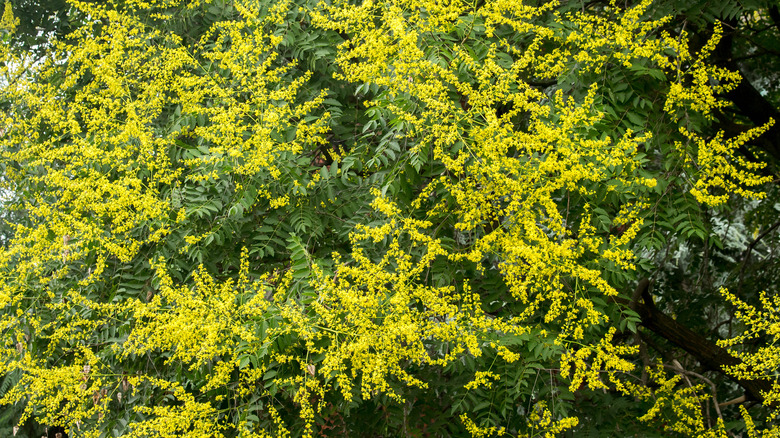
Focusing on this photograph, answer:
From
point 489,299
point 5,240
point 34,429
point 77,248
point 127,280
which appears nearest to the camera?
point 489,299

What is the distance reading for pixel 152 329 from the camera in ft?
10.8

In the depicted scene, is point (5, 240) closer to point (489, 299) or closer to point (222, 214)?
point (222, 214)

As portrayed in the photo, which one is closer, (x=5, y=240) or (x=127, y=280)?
(x=127, y=280)

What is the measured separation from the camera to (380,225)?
11.9ft

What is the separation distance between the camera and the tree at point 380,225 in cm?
312

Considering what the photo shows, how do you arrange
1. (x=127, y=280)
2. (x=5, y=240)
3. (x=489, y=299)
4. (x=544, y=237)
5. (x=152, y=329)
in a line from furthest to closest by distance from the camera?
(x=5, y=240) → (x=127, y=280) → (x=489, y=299) → (x=152, y=329) → (x=544, y=237)

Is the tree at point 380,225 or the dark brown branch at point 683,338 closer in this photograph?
the tree at point 380,225

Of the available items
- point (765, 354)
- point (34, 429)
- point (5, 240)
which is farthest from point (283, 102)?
point (5, 240)

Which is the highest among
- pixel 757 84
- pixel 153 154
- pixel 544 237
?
pixel 757 84

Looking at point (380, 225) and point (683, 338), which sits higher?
point (683, 338)

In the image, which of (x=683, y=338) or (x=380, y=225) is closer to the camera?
(x=380, y=225)

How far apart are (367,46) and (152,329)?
1716 millimetres

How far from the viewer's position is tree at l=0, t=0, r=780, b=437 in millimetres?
3117

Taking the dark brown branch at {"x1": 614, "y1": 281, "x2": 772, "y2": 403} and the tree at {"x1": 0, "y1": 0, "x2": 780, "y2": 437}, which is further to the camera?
the dark brown branch at {"x1": 614, "y1": 281, "x2": 772, "y2": 403}
